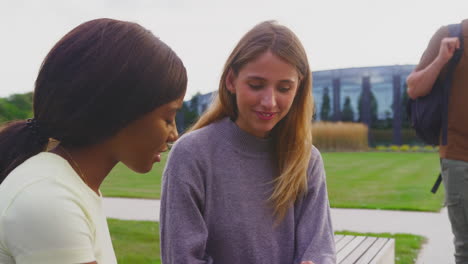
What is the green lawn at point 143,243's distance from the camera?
4.34m

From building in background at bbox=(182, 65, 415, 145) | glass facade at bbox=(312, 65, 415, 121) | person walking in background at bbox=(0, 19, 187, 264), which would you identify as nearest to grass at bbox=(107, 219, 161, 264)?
person walking in background at bbox=(0, 19, 187, 264)

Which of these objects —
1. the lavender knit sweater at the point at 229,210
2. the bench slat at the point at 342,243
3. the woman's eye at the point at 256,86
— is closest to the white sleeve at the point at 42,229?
the lavender knit sweater at the point at 229,210

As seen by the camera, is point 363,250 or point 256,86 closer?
point 256,86

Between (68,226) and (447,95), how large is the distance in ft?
7.86

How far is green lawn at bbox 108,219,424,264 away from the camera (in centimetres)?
434

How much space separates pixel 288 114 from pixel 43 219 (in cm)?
137

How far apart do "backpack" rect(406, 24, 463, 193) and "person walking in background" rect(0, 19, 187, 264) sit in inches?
74.6

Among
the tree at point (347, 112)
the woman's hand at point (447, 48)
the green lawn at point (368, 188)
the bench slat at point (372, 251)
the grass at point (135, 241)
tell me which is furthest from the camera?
the tree at point (347, 112)

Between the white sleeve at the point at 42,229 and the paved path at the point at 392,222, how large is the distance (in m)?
4.07

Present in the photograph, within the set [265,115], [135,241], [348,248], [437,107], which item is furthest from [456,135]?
[135,241]

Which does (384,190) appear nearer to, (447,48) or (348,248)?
(348,248)

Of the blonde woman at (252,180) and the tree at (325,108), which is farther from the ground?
the blonde woman at (252,180)

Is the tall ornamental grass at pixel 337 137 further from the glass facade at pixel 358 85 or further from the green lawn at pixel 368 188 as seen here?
the green lawn at pixel 368 188

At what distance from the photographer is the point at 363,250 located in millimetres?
3457
